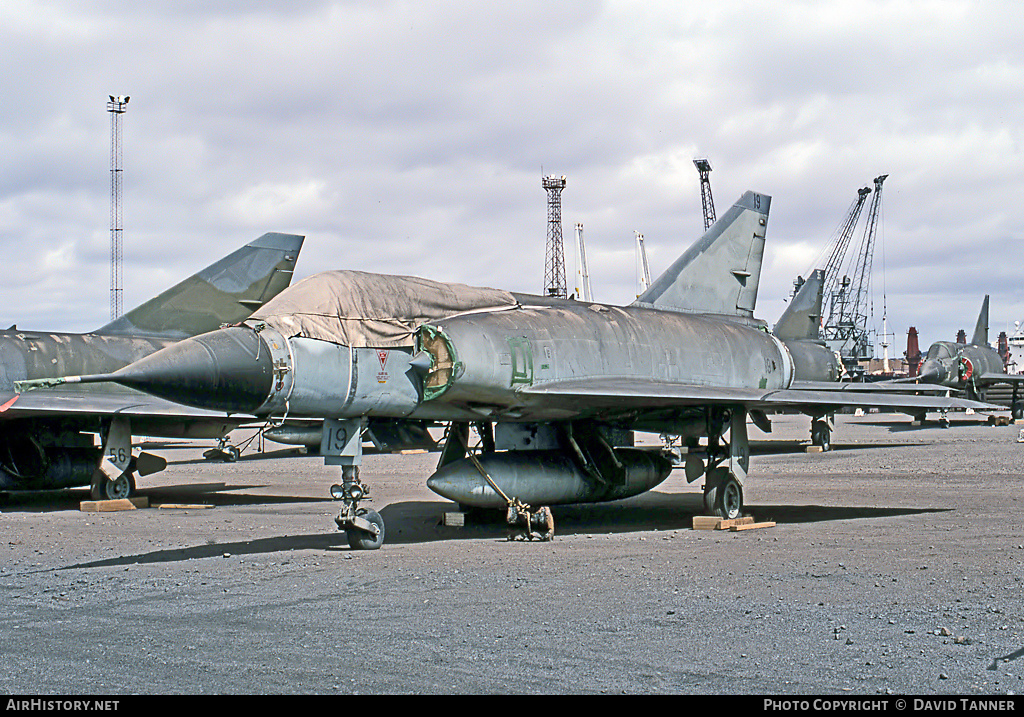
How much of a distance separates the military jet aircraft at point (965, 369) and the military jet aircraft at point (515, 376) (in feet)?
95.3

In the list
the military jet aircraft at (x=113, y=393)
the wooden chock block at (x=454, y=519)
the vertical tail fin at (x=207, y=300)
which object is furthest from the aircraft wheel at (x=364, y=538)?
the vertical tail fin at (x=207, y=300)

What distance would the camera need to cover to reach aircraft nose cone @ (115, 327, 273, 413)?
9.34 metres

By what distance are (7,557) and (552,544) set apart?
6235mm

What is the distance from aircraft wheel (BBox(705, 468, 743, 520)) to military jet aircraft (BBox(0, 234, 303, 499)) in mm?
8612

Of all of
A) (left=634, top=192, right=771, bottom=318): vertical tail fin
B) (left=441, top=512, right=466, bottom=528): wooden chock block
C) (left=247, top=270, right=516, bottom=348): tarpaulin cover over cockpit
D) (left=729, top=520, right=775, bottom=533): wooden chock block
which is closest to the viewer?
(left=247, top=270, right=516, bottom=348): tarpaulin cover over cockpit

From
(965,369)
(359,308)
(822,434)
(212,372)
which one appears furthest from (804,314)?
(212,372)

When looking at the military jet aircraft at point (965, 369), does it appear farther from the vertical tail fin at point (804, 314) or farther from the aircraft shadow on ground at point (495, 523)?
the aircraft shadow on ground at point (495, 523)

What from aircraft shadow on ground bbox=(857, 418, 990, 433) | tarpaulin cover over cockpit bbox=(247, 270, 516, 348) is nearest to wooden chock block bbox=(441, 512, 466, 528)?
tarpaulin cover over cockpit bbox=(247, 270, 516, 348)

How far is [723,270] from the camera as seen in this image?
17.0 m

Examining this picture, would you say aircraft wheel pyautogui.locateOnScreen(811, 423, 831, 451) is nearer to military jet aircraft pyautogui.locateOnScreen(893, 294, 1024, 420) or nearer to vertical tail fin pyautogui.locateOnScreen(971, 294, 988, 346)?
military jet aircraft pyautogui.locateOnScreen(893, 294, 1024, 420)

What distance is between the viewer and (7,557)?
11227mm

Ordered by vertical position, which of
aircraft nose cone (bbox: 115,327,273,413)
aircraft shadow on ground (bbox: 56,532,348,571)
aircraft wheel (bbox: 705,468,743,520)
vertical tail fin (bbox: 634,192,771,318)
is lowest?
aircraft shadow on ground (bbox: 56,532,348,571)

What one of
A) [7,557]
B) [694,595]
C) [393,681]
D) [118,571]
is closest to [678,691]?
[393,681]

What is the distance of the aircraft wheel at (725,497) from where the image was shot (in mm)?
13750
